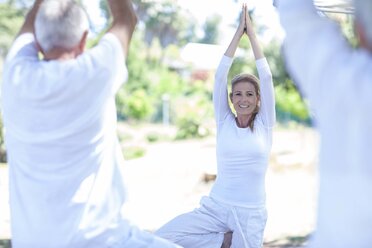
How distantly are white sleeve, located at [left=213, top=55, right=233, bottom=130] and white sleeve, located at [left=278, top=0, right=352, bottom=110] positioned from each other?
73.4 inches

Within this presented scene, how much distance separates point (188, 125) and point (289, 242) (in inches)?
593

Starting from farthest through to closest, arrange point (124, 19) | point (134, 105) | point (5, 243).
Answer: point (134, 105)
point (5, 243)
point (124, 19)

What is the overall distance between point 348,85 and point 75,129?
1.05 m

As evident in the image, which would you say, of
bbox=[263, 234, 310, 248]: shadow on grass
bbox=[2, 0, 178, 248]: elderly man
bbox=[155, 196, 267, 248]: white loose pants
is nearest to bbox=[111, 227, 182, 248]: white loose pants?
bbox=[2, 0, 178, 248]: elderly man

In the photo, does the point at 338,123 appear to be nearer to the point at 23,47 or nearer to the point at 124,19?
the point at 124,19

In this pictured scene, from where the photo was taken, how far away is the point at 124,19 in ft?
8.85

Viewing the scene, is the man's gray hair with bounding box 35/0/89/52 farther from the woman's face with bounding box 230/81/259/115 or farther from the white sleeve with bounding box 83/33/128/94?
the woman's face with bounding box 230/81/259/115

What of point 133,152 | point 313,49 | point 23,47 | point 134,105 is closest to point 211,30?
point 134,105

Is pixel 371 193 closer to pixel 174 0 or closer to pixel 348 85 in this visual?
pixel 348 85

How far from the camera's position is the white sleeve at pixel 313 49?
201 cm

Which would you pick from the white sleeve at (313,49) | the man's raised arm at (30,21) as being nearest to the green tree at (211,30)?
the man's raised arm at (30,21)

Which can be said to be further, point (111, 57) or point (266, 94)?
point (266, 94)

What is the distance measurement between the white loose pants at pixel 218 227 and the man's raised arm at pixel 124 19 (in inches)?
61.4

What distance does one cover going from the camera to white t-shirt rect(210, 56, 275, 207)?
13.0 ft
